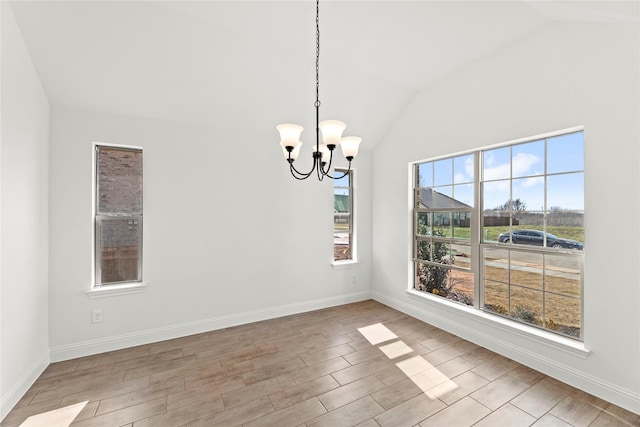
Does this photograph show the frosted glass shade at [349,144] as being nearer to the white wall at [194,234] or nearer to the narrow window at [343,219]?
the white wall at [194,234]

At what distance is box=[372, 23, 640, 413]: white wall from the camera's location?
2.01 meters

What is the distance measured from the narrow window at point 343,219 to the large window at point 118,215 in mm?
2483

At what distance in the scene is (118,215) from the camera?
2.97m

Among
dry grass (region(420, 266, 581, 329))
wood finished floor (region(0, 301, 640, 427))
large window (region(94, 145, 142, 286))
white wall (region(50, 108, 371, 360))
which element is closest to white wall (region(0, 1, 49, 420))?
white wall (region(50, 108, 371, 360))

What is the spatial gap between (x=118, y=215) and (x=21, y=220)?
833mm

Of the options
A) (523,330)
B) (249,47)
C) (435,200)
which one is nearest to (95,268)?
(249,47)

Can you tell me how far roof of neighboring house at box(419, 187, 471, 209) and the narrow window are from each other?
1.08 meters

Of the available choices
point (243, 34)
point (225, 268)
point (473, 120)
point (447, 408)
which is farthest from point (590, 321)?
point (243, 34)

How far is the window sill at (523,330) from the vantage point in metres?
2.28

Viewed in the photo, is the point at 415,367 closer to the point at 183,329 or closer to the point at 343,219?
the point at 343,219

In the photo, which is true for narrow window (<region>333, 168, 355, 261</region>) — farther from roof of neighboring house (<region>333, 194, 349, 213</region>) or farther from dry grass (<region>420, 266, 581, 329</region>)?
dry grass (<region>420, 266, 581, 329</region>)

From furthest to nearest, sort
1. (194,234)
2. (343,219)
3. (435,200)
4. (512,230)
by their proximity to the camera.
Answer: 1. (343,219)
2. (435,200)
3. (194,234)
4. (512,230)

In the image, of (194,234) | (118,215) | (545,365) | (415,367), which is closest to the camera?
(545,365)

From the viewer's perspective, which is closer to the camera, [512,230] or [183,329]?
[512,230]
